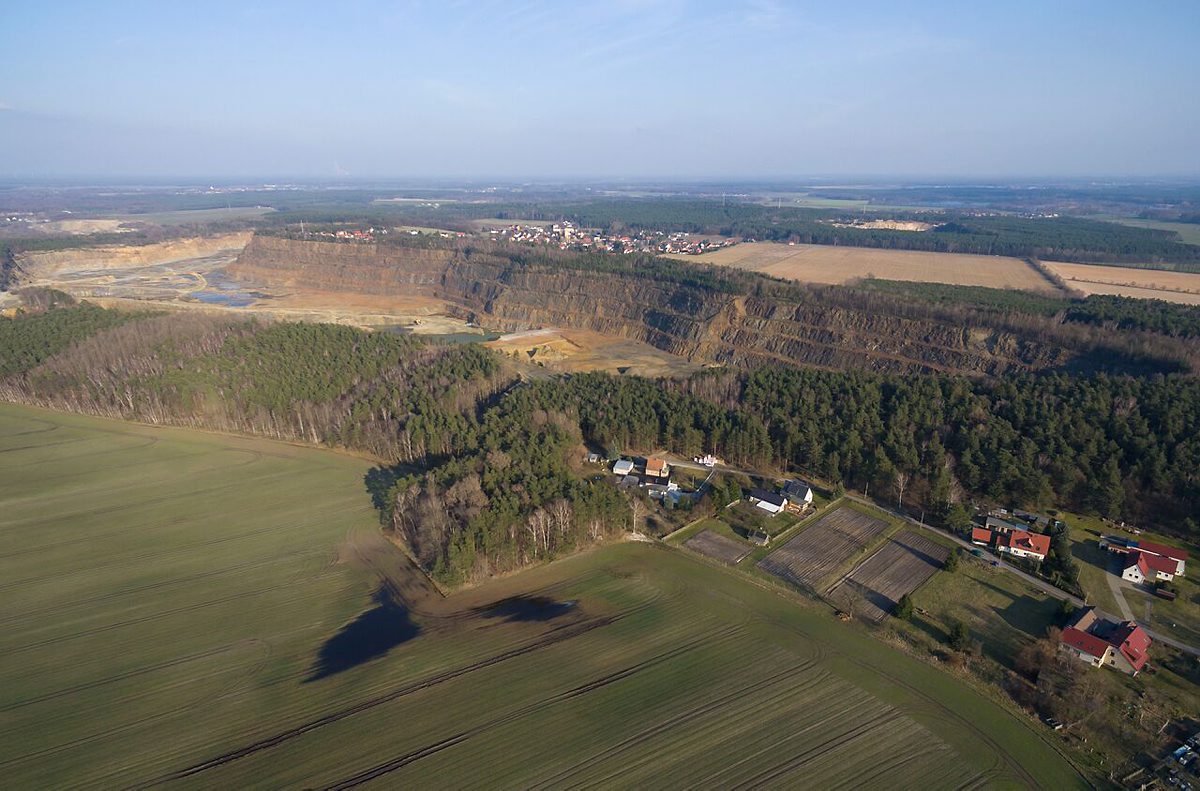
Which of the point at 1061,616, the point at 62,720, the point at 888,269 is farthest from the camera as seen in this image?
the point at 888,269

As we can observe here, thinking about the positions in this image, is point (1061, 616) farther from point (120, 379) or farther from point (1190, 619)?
point (120, 379)

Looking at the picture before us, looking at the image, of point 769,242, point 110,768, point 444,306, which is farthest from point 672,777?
point 769,242

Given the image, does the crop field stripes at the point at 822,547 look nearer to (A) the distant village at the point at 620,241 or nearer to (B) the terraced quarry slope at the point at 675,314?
(B) the terraced quarry slope at the point at 675,314

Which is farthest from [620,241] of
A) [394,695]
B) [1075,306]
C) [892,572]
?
[394,695]

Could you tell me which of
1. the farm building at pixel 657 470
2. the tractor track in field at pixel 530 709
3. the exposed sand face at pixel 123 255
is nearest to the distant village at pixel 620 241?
the exposed sand face at pixel 123 255

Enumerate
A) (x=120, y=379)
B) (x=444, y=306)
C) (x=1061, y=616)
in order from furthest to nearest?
(x=444, y=306), (x=120, y=379), (x=1061, y=616)

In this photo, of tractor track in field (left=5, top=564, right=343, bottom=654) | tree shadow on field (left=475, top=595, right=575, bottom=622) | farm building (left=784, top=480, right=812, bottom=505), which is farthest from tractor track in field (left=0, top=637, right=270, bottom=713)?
farm building (left=784, top=480, right=812, bottom=505)
